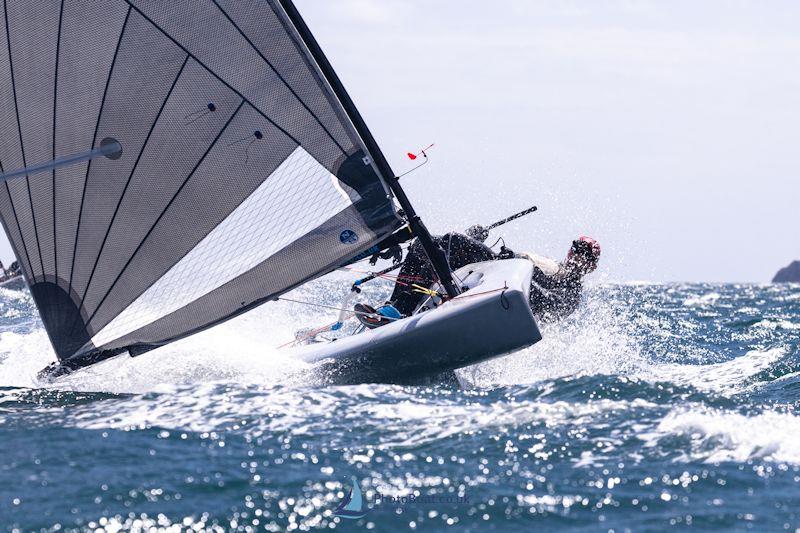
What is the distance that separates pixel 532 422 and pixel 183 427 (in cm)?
210

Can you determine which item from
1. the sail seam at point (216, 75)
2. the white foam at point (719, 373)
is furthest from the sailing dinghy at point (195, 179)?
the white foam at point (719, 373)

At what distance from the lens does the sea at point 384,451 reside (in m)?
4.42

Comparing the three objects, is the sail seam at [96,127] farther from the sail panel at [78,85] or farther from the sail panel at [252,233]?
the sail panel at [252,233]

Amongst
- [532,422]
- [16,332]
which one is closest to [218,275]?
[532,422]

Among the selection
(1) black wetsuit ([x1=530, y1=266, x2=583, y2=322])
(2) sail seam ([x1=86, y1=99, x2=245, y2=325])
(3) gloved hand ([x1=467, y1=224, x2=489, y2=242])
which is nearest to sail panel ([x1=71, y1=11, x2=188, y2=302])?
(2) sail seam ([x1=86, y1=99, x2=245, y2=325])

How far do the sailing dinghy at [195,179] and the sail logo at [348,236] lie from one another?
0.05 ft

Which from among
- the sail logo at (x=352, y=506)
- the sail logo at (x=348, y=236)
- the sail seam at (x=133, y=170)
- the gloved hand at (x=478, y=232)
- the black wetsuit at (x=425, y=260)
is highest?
the sail seam at (x=133, y=170)

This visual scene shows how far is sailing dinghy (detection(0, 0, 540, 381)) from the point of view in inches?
288

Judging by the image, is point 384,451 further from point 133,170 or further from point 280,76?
point 133,170

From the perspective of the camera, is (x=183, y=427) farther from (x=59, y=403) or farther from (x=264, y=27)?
(x=264, y=27)

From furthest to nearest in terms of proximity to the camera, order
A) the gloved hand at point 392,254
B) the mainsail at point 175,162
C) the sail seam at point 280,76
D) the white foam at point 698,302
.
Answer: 1. the white foam at point 698,302
2. the gloved hand at point 392,254
3. the mainsail at point 175,162
4. the sail seam at point 280,76

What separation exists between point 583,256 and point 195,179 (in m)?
4.42

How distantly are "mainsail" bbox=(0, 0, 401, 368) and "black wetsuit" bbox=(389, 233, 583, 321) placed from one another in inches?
72.1

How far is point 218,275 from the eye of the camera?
778 cm
